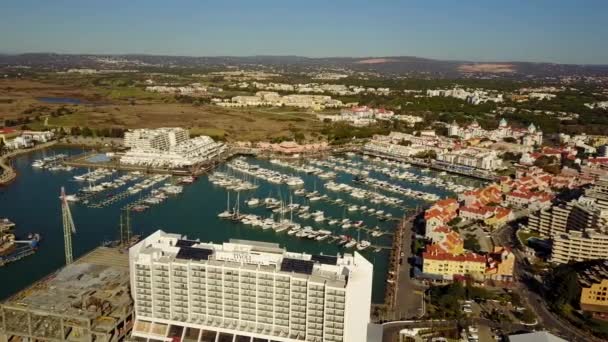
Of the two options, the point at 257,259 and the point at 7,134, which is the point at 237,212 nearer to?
the point at 257,259

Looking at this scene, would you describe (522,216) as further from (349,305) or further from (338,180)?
(349,305)

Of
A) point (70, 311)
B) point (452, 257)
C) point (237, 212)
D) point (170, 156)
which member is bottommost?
point (237, 212)

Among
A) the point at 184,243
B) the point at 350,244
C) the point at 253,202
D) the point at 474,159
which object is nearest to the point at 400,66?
the point at 474,159

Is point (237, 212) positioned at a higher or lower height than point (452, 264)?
lower

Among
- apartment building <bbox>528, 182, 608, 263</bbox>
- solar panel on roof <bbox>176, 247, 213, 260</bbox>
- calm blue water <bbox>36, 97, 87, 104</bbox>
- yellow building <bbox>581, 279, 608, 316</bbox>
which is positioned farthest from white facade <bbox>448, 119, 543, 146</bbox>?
calm blue water <bbox>36, 97, 87, 104</bbox>

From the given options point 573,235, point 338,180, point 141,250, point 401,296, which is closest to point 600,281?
point 573,235

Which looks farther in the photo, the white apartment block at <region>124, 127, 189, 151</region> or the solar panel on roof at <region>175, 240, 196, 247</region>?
the white apartment block at <region>124, 127, 189, 151</region>

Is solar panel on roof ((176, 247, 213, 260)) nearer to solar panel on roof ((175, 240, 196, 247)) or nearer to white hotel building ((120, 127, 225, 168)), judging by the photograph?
solar panel on roof ((175, 240, 196, 247))
